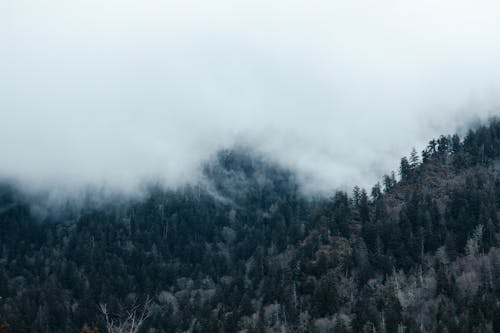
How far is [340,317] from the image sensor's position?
515ft

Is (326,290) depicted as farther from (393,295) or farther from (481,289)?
(481,289)

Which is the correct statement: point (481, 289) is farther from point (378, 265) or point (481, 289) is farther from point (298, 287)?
point (298, 287)

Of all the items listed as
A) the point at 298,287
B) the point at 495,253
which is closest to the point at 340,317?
the point at 298,287

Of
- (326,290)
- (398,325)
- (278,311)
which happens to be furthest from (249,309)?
(398,325)

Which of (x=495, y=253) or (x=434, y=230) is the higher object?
(x=434, y=230)

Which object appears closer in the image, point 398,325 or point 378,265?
point 398,325

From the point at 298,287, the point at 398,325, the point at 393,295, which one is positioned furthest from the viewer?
the point at 298,287

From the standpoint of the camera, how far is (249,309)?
182 metres

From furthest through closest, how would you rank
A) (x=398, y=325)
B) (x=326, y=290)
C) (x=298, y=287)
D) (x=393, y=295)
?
(x=298, y=287), (x=326, y=290), (x=393, y=295), (x=398, y=325)

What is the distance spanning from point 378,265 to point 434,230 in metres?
23.2

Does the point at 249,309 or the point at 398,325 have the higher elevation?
the point at 249,309

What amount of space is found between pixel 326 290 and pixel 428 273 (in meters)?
26.5

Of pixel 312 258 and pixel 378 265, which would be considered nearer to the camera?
pixel 378 265

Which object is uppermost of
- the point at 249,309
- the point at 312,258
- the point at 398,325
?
the point at 312,258
